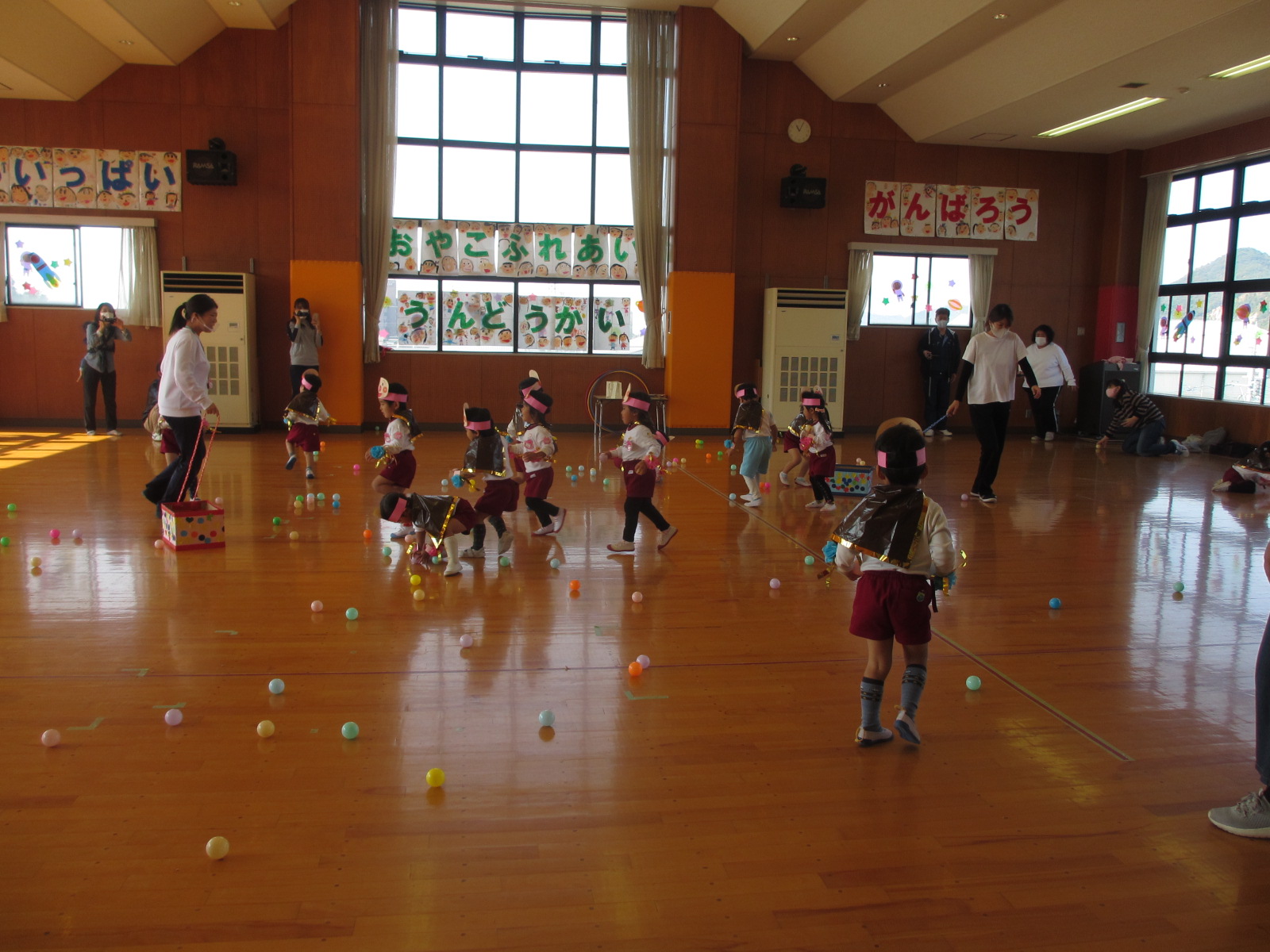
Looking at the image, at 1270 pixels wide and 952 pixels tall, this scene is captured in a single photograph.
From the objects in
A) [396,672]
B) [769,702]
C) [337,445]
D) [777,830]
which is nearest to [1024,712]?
[769,702]

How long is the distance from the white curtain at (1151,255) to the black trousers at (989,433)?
673 centimetres

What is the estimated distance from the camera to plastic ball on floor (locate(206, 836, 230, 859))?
2.28 m

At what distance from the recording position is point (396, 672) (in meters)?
3.56

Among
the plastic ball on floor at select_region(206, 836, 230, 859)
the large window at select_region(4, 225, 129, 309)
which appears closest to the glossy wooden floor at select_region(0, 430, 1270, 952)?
the plastic ball on floor at select_region(206, 836, 230, 859)

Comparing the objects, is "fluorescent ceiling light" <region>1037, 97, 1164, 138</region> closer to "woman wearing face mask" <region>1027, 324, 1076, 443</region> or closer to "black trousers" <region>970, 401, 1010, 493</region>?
"woman wearing face mask" <region>1027, 324, 1076, 443</region>

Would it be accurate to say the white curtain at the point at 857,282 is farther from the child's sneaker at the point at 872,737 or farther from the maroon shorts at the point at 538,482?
the child's sneaker at the point at 872,737

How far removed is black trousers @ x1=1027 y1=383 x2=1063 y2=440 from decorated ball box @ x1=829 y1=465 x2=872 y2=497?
610 centimetres

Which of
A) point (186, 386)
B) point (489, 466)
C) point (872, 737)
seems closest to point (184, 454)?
point (186, 386)

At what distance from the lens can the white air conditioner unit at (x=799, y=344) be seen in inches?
477

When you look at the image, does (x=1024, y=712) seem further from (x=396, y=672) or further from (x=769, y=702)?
(x=396, y=672)

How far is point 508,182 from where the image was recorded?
12.1m

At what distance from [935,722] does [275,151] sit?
428 inches

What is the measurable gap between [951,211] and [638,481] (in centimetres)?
915

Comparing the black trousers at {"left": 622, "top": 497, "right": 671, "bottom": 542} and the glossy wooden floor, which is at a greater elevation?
the black trousers at {"left": 622, "top": 497, "right": 671, "bottom": 542}
